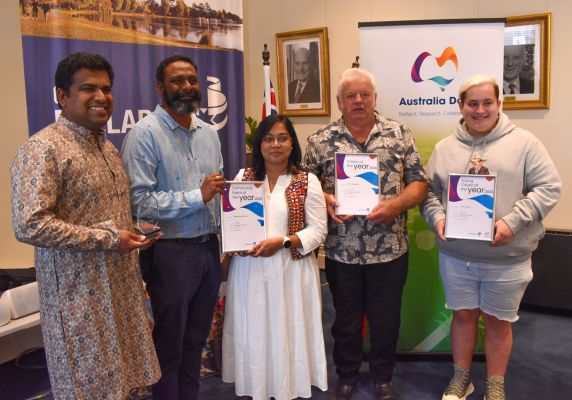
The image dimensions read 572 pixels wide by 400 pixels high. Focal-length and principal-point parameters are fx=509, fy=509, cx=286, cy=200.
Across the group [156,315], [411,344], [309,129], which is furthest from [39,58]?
[309,129]

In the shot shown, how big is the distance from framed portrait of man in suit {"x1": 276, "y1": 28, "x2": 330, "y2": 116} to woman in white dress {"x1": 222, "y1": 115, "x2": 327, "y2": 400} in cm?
264

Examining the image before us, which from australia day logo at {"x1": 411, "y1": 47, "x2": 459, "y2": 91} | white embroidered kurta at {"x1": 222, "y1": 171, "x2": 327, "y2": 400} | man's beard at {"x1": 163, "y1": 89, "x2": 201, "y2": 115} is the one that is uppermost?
australia day logo at {"x1": 411, "y1": 47, "x2": 459, "y2": 91}

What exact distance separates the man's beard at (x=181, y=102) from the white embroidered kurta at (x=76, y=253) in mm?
392

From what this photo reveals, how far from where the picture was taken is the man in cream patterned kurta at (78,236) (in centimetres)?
159

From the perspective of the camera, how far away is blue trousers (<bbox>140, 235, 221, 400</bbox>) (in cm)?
213

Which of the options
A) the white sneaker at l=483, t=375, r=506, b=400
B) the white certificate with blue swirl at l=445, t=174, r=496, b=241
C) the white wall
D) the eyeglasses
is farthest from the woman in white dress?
the white wall

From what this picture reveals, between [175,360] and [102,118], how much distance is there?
109 centimetres

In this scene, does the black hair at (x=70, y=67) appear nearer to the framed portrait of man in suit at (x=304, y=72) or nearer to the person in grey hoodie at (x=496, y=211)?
the person in grey hoodie at (x=496, y=211)

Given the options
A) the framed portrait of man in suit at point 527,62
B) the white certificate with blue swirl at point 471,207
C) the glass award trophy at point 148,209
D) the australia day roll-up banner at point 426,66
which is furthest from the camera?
the framed portrait of man in suit at point 527,62

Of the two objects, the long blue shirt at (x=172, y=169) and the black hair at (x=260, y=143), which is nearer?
the long blue shirt at (x=172, y=169)

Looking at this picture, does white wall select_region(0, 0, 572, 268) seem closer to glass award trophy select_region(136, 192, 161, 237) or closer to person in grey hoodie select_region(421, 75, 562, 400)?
glass award trophy select_region(136, 192, 161, 237)

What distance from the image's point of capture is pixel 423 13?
436cm

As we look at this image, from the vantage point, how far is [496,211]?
2330 mm

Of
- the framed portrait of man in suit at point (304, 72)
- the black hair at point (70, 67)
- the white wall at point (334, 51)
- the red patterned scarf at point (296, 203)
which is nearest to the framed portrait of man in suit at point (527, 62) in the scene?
the white wall at point (334, 51)
